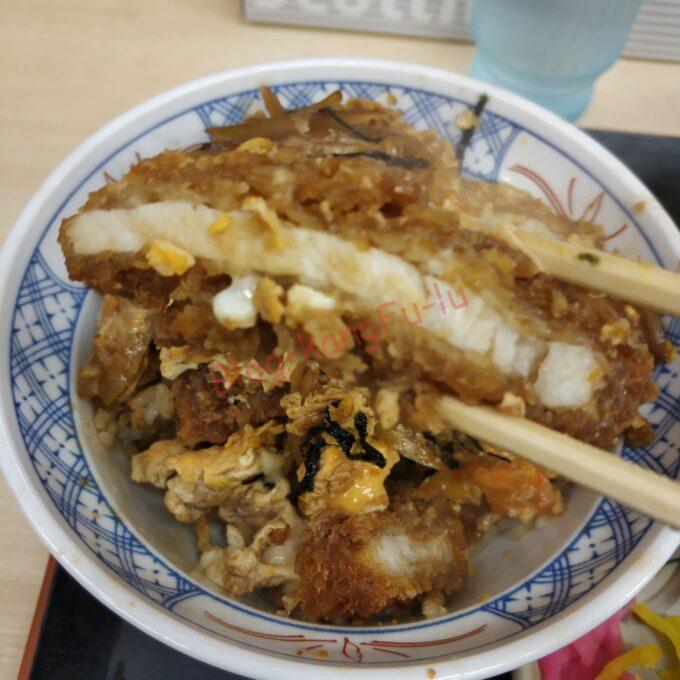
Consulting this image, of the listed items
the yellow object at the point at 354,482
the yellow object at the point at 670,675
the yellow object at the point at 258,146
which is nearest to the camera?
the yellow object at the point at 258,146

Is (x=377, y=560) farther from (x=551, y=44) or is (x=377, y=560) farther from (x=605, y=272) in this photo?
(x=551, y=44)

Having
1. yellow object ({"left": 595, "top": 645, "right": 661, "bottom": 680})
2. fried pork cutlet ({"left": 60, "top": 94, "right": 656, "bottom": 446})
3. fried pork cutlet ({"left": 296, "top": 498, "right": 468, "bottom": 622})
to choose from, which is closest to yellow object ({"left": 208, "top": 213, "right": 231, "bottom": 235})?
fried pork cutlet ({"left": 60, "top": 94, "right": 656, "bottom": 446})

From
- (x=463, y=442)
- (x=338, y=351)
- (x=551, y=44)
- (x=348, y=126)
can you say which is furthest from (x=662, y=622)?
(x=551, y=44)

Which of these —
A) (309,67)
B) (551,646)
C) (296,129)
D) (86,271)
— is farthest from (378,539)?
(309,67)

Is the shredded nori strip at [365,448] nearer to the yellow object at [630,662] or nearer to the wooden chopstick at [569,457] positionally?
the wooden chopstick at [569,457]

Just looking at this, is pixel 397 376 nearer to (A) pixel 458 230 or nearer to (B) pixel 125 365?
(A) pixel 458 230

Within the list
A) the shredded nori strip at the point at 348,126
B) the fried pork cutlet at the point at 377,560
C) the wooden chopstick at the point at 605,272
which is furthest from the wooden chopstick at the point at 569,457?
the shredded nori strip at the point at 348,126
